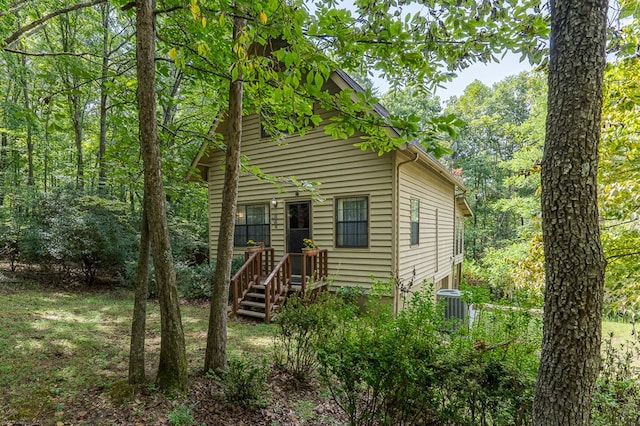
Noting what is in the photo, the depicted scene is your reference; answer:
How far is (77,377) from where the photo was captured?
357cm

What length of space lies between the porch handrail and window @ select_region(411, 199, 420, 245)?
348 centimetres

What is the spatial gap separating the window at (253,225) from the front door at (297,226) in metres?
0.71

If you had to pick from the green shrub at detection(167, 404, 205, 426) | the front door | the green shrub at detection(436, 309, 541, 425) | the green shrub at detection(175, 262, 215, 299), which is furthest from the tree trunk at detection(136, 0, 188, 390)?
the green shrub at detection(175, 262, 215, 299)

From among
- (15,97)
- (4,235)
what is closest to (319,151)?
(4,235)

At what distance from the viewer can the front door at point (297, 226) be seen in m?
8.48

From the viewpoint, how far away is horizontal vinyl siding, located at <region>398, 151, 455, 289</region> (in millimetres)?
7750

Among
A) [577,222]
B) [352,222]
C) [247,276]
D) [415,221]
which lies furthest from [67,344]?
[415,221]

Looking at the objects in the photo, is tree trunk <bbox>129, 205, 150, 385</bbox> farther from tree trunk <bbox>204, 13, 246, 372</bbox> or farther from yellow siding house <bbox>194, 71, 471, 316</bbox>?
yellow siding house <bbox>194, 71, 471, 316</bbox>

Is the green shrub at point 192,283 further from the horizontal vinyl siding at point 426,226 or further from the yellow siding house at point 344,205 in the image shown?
the horizontal vinyl siding at point 426,226

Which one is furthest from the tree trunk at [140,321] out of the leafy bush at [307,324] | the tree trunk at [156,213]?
the leafy bush at [307,324]

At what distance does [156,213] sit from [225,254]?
101 cm

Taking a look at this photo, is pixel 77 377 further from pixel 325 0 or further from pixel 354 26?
pixel 325 0

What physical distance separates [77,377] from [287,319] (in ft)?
8.03

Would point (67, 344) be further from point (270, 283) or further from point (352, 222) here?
point (352, 222)
